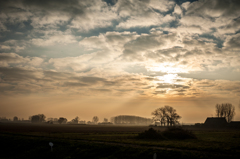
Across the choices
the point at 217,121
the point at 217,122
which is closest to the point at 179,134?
the point at 217,122

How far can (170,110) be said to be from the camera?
14450 cm

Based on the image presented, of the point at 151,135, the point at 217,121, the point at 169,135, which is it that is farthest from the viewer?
the point at 217,121

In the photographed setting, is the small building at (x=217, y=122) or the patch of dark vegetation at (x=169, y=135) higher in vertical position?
the patch of dark vegetation at (x=169, y=135)

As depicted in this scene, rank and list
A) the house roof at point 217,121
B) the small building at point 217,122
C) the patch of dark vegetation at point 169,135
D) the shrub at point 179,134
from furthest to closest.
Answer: the house roof at point 217,121 → the small building at point 217,122 → the shrub at point 179,134 → the patch of dark vegetation at point 169,135

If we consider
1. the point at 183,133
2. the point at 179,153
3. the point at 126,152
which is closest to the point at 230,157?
the point at 179,153

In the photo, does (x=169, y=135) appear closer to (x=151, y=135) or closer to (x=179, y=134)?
(x=179, y=134)

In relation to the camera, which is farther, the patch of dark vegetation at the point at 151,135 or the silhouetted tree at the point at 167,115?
the silhouetted tree at the point at 167,115

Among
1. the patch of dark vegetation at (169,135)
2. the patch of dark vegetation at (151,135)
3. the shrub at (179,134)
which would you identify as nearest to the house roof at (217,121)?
the shrub at (179,134)

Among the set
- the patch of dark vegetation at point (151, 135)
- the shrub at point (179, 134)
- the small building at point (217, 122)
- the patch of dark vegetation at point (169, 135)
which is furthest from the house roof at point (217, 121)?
the patch of dark vegetation at point (151, 135)

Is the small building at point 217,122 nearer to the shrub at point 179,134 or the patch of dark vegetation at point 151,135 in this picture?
the shrub at point 179,134

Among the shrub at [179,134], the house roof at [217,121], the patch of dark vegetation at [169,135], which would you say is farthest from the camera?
the house roof at [217,121]

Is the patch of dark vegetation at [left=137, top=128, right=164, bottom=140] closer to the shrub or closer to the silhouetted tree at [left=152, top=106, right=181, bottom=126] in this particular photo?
the shrub

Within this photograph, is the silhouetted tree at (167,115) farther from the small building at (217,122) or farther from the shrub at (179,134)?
the shrub at (179,134)

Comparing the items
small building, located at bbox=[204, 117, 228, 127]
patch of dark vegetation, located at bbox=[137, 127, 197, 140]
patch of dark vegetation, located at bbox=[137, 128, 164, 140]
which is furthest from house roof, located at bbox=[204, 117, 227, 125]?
patch of dark vegetation, located at bbox=[137, 128, 164, 140]
